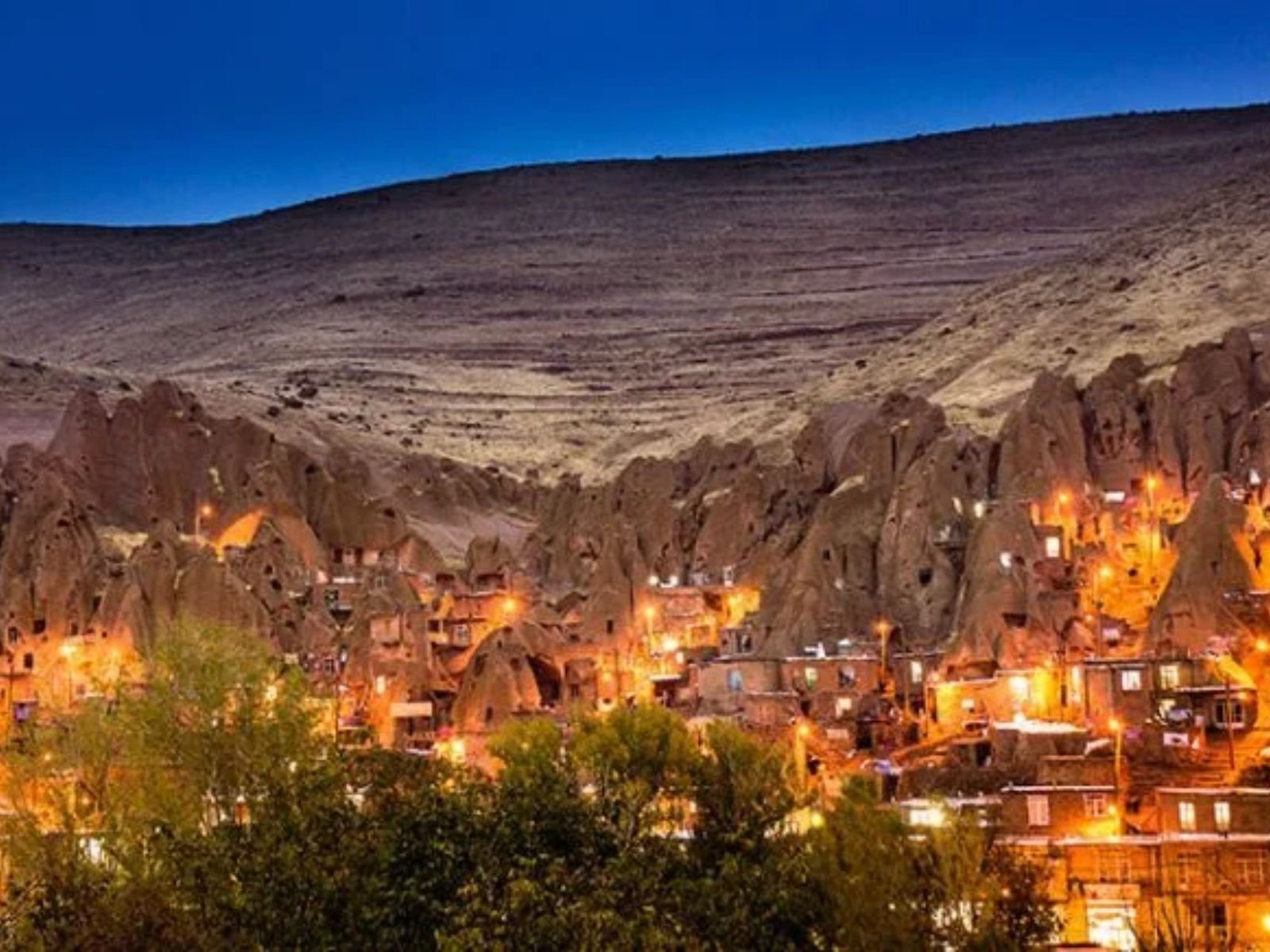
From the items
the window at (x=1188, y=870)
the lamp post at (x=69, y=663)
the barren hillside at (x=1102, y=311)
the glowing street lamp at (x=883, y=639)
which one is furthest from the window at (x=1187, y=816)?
the barren hillside at (x=1102, y=311)

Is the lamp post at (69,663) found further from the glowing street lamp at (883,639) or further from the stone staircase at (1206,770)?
the stone staircase at (1206,770)

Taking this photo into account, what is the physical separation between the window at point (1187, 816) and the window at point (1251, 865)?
7.27 ft

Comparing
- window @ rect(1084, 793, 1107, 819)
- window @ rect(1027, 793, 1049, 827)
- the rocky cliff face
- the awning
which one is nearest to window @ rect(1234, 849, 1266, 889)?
window @ rect(1084, 793, 1107, 819)

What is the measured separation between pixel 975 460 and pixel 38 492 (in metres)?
36.5

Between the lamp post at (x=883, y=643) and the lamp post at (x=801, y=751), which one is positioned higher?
the lamp post at (x=883, y=643)

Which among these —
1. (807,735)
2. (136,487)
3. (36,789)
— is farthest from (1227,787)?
(136,487)

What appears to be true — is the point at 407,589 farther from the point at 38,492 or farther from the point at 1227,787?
the point at 1227,787

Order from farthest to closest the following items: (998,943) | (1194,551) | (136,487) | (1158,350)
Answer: (1158,350) → (136,487) → (1194,551) → (998,943)

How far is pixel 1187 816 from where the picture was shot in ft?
146

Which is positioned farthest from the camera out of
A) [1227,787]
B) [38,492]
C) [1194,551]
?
[38,492]

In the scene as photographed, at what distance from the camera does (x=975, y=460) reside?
7181 centimetres

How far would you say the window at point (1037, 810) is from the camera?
45656mm

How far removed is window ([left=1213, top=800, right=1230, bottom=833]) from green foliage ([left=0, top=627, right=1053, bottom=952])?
6.68 meters

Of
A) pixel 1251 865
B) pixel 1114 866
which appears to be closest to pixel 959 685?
pixel 1114 866
